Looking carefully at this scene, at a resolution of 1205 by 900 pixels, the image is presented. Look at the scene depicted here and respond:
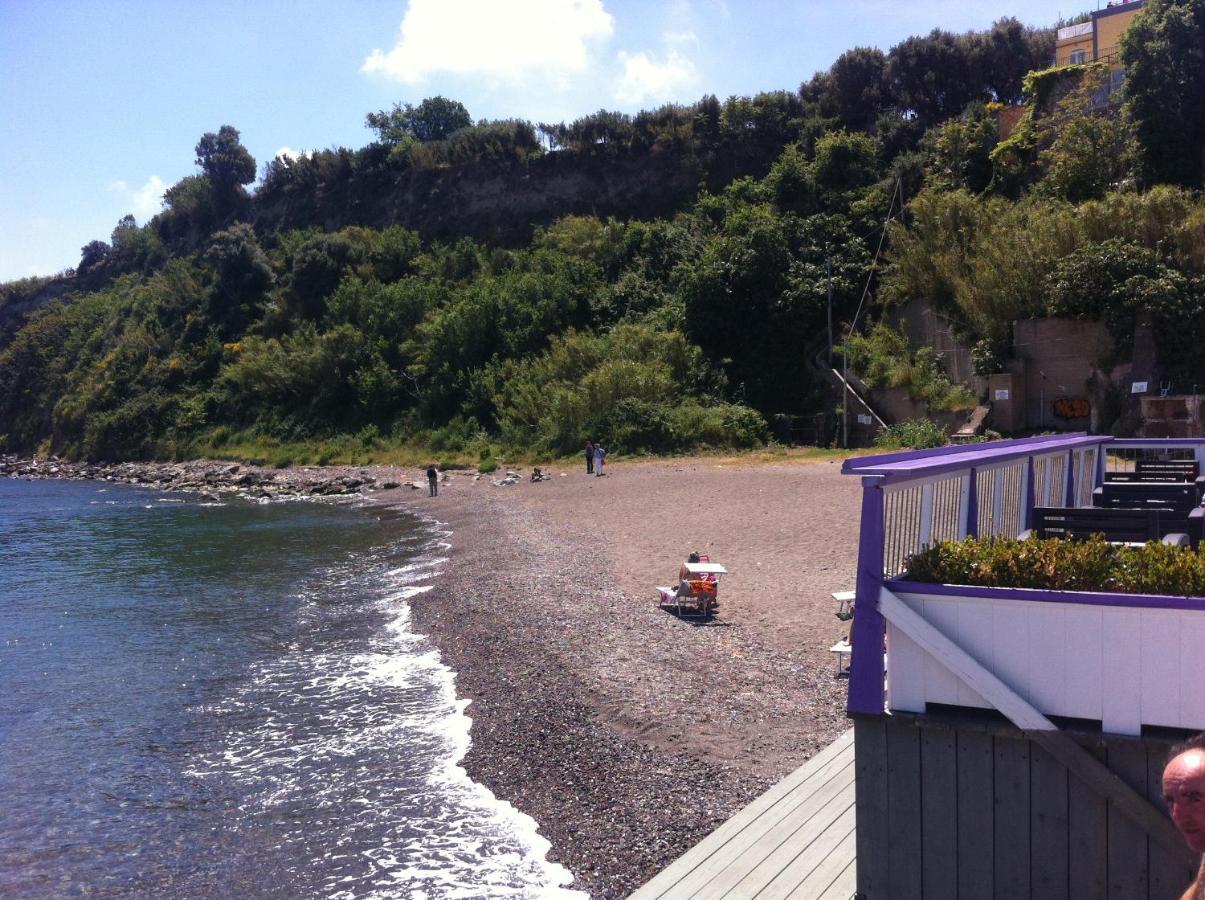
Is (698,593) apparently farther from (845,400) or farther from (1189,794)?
(845,400)

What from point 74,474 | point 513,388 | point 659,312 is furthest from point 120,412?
point 659,312

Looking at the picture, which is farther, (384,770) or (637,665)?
(637,665)

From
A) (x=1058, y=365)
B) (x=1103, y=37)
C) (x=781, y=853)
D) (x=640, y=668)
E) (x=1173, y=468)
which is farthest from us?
(x=1103, y=37)

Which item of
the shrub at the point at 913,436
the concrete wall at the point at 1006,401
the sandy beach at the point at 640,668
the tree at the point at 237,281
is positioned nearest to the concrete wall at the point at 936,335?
the concrete wall at the point at 1006,401

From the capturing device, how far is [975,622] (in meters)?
3.97

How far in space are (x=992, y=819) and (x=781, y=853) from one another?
1348mm

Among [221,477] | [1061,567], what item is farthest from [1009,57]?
[1061,567]

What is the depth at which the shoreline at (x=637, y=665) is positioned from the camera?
7.10 metres

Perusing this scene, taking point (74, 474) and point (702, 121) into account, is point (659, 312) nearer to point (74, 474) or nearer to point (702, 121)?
point (702, 121)

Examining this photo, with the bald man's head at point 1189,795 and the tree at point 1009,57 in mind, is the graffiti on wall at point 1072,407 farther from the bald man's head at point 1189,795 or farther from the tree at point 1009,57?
the bald man's head at point 1189,795

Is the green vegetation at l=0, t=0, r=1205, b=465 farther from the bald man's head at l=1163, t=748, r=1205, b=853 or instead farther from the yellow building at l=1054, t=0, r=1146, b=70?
the bald man's head at l=1163, t=748, r=1205, b=853

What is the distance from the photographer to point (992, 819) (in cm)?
394

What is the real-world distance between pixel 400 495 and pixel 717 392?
11871 millimetres

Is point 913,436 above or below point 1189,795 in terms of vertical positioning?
above
